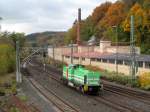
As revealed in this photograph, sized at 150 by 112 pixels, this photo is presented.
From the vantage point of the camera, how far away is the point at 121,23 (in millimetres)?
110125

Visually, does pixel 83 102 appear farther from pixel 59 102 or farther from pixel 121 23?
Result: pixel 121 23

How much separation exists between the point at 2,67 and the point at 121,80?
24799mm

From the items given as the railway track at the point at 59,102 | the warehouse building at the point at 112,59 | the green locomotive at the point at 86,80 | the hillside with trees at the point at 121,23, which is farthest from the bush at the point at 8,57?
the railway track at the point at 59,102

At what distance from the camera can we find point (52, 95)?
4212 centimetres

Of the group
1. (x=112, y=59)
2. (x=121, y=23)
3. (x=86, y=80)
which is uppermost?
(x=121, y=23)

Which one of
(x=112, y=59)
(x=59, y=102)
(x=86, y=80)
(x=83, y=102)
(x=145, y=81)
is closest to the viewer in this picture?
(x=83, y=102)

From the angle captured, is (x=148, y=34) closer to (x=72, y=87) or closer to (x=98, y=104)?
(x=72, y=87)

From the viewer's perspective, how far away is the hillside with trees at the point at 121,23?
89375mm

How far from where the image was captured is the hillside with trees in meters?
89.4

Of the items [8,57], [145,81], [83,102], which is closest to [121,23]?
[8,57]

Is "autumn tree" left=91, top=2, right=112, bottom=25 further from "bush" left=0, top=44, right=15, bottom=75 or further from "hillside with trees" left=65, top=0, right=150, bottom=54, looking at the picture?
"bush" left=0, top=44, right=15, bottom=75

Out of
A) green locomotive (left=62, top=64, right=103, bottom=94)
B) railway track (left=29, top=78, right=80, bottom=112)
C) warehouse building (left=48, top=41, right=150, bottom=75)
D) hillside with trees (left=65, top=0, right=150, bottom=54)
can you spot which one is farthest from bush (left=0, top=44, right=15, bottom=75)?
railway track (left=29, top=78, right=80, bottom=112)

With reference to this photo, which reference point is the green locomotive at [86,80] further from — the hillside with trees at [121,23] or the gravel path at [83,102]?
the hillside with trees at [121,23]

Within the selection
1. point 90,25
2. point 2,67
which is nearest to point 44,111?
point 2,67
